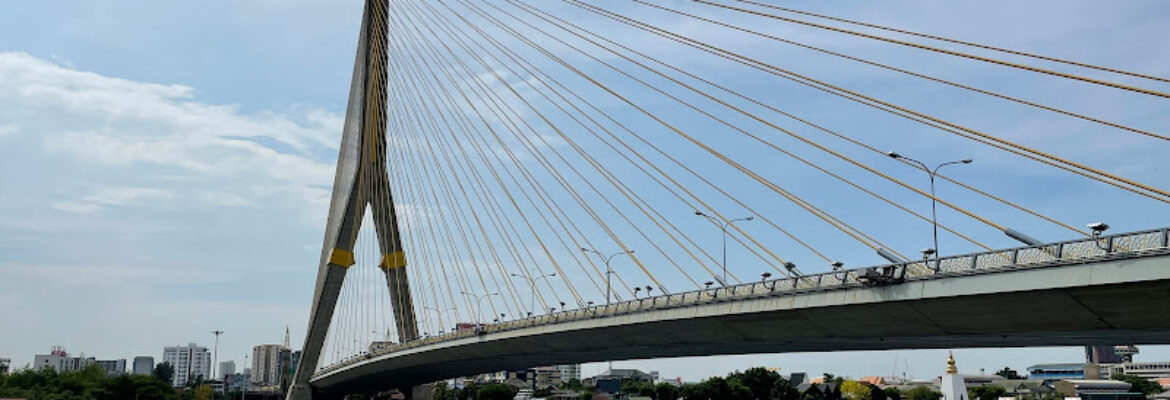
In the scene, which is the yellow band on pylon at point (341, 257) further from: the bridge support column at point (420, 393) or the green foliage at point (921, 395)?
the green foliage at point (921, 395)

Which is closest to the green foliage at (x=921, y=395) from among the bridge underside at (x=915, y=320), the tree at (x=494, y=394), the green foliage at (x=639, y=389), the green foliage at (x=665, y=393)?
the green foliage at (x=639, y=389)

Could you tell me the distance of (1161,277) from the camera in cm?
2536

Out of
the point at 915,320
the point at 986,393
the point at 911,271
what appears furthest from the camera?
the point at 986,393

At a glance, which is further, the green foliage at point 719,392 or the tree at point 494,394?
the tree at point 494,394

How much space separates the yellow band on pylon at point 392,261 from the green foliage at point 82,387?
157ft

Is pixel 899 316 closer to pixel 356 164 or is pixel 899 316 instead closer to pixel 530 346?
pixel 530 346

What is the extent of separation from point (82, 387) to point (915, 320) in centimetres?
9866

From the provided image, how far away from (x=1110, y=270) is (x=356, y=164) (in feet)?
153

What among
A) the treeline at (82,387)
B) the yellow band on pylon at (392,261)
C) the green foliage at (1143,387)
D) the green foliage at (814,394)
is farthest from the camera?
the green foliage at (1143,387)

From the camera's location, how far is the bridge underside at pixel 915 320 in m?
28.0

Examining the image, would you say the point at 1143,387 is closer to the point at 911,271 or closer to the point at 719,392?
the point at 719,392

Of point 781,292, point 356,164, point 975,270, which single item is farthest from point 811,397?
point 975,270

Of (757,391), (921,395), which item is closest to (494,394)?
(757,391)

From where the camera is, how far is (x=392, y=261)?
219ft
